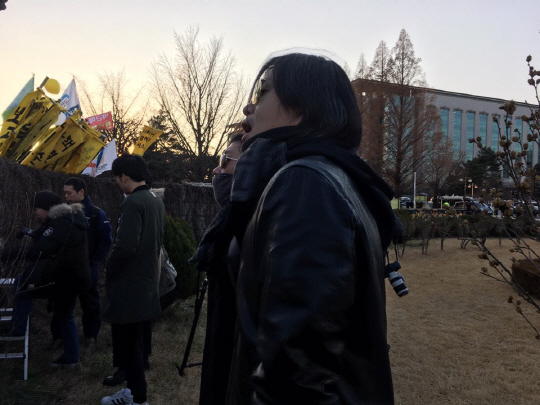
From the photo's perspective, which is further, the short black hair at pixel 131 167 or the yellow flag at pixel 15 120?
the yellow flag at pixel 15 120

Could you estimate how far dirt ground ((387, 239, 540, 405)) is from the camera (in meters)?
4.34

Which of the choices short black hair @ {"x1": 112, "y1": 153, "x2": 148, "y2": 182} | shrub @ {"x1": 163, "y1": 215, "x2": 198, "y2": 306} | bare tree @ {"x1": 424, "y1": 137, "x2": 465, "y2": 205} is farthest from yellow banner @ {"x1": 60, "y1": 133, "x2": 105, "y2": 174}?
bare tree @ {"x1": 424, "y1": 137, "x2": 465, "y2": 205}

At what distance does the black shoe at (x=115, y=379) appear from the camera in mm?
4168

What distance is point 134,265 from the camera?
3662 mm

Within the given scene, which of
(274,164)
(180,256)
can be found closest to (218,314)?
(274,164)

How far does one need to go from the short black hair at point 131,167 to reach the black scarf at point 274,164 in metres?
2.89

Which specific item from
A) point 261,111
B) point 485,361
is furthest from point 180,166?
point 261,111

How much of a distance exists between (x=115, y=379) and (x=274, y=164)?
12.8ft

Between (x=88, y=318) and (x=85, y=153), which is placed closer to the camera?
(x=88, y=318)

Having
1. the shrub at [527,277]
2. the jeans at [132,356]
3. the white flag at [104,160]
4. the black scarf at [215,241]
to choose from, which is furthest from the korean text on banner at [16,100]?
the shrub at [527,277]

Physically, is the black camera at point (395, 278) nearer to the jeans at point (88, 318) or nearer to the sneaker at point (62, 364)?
the sneaker at point (62, 364)

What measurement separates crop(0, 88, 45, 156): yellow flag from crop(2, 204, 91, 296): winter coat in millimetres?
3149

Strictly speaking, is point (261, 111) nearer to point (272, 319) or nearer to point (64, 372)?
point (272, 319)

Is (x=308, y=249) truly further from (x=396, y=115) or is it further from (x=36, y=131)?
(x=396, y=115)
